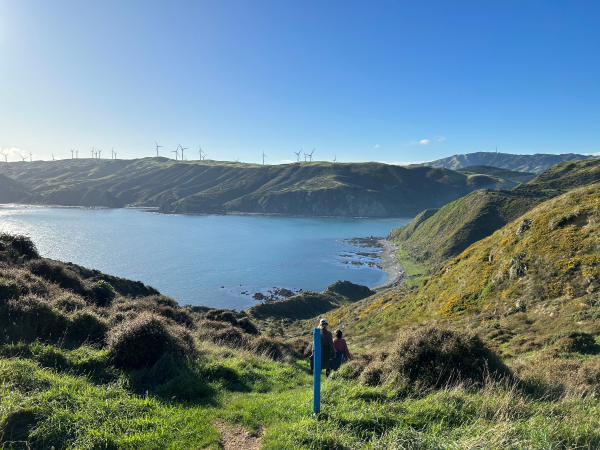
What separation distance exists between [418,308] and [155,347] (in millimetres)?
24417

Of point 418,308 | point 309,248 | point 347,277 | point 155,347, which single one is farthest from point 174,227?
point 155,347

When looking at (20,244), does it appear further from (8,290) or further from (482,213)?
(482,213)

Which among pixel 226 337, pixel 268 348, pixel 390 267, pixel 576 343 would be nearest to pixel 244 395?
pixel 268 348

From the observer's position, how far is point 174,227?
15100cm

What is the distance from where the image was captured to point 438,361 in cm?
Answer: 814

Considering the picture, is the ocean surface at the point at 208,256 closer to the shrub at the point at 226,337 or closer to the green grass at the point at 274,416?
the shrub at the point at 226,337

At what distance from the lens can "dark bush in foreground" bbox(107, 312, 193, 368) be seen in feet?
28.8

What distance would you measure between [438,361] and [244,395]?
5437 mm

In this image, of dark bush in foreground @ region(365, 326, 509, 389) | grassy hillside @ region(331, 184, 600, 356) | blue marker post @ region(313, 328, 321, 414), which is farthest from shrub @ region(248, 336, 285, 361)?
grassy hillside @ region(331, 184, 600, 356)

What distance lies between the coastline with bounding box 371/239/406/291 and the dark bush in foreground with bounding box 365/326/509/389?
59.0 meters

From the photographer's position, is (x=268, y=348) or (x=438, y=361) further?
(x=268, y=348)

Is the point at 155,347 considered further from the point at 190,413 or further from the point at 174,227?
the point at 174,227

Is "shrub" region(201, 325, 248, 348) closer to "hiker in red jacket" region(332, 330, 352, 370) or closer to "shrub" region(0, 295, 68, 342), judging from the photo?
"hiker in red jacket" region(332, 330, 352, 370)

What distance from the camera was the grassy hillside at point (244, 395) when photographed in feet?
17.4
